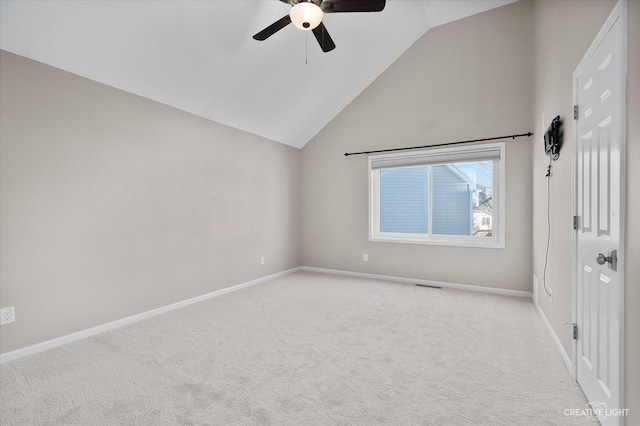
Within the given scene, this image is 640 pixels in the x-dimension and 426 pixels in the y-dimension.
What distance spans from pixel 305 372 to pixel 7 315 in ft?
7.47

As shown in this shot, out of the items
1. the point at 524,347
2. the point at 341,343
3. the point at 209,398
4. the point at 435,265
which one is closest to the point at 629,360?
the point at 524,347

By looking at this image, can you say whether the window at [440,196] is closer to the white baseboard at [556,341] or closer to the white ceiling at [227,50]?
the white baseboard at [556,341]

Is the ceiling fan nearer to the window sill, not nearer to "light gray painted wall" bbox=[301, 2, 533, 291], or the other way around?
"light gray painted wall" bbox=[301, 2, 533, 291]

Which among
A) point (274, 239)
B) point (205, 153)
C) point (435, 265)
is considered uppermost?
point (205, 153)

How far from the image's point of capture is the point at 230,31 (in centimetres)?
302

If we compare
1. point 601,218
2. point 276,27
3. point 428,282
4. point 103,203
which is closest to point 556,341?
point 601,218

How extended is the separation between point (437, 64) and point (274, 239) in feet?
11.7

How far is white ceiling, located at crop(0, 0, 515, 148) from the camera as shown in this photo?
2.36 m

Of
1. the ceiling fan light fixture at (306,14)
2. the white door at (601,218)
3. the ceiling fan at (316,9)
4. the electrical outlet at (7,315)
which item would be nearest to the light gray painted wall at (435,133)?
the white door at (601,218)

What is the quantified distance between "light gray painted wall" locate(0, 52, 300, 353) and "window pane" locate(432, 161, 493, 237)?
9.53ft

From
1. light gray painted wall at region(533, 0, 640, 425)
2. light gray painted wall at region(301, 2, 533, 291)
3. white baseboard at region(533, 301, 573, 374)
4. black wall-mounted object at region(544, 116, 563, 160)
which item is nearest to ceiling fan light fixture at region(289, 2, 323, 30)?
light gray painted wall at region(533, 0, 640, 425)

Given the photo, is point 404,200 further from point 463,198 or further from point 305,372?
point 305,372

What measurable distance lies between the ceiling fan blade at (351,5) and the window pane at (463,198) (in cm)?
269

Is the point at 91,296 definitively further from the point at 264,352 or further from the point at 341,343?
the point at 341,343
